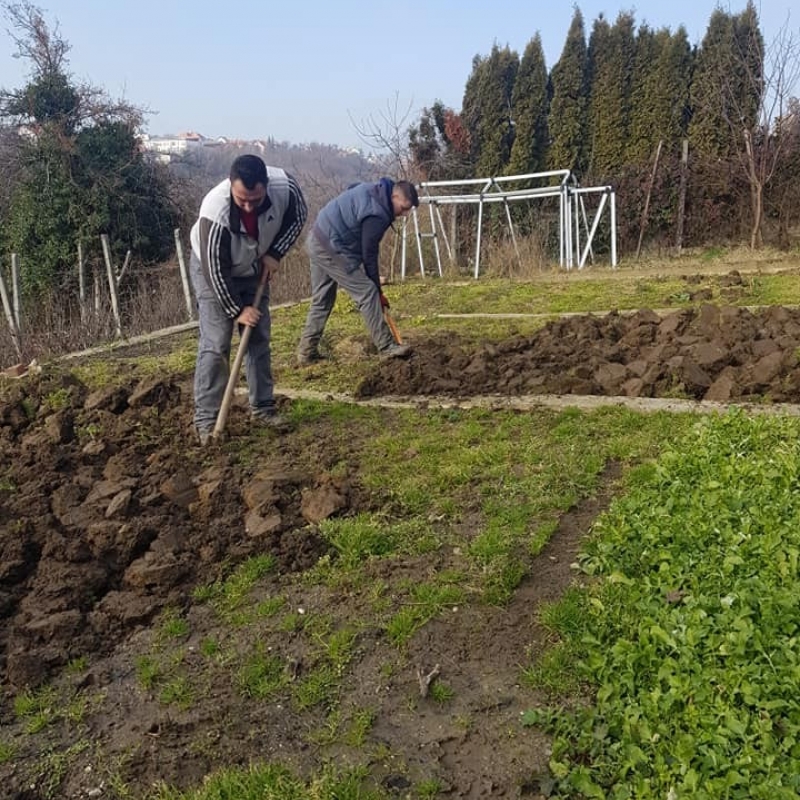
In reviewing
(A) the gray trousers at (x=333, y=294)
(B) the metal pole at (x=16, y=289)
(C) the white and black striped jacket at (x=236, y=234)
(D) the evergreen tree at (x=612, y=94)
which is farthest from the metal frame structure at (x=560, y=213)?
(C) the white and black striped jacket at (x=236, y=234)

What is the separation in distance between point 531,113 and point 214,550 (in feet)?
61.7

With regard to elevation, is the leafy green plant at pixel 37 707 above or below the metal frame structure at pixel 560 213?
below

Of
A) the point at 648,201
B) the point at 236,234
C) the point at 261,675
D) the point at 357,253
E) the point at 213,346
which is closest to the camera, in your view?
the point at 261,675

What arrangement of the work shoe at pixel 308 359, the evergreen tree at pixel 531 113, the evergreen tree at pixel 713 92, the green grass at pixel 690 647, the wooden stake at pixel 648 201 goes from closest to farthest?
the green grass at pixel 690 647, the work shoe at pixel 308 359, the wooden stake at pixel 648 201, the evergreen tree at pixel 713 92, the evergreen tree at pixel 531 113

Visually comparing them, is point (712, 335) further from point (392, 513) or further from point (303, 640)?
point (303, 640)

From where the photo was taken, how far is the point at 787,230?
54.3ft

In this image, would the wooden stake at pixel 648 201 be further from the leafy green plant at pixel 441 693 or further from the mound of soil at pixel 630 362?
the leafy green plant at pixel 441 693

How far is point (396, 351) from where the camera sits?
7250 mm

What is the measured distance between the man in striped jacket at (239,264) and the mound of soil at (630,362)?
3.68ft

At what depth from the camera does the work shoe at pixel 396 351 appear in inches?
285

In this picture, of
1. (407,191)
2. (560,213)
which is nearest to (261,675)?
(407,191)

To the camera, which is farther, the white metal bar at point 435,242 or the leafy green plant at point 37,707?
the white metal bar at point 435,242

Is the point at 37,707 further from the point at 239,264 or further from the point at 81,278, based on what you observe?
the point at 81,278

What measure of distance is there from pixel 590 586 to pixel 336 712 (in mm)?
1228
